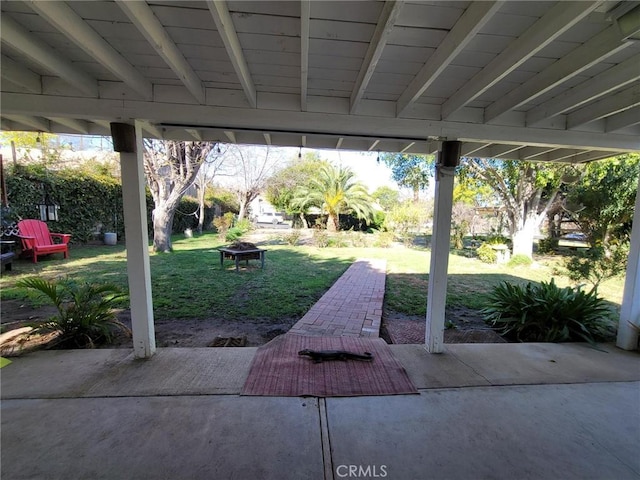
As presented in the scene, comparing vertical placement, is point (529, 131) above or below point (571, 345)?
above

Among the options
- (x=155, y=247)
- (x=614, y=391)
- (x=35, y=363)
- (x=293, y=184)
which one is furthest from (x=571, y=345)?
(x=293, y=184)

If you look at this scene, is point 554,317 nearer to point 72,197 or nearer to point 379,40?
point 379,40

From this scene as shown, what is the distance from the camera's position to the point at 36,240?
6.67 metres

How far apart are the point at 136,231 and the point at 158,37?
5.48 ft

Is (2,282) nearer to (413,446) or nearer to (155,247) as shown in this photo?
(155,247)

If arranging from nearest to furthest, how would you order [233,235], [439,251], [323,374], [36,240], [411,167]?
1. [323,374]
2. [439,251]
3. [36,240]
4. [233,235]
5. [411,167]

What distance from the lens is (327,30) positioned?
1.63 meters

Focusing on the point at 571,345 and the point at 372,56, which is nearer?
the point at 372,56

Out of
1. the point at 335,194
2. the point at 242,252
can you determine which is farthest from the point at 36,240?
the point at 335,194

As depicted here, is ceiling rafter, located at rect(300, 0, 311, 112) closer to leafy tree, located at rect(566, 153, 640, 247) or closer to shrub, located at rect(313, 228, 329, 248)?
leafy tree, located at rect(566, 153, 640, 247)

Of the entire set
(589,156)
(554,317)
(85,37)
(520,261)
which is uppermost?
(85,37)

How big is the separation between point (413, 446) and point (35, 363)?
3.41 m

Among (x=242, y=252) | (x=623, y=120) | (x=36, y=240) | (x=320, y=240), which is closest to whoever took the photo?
(x=623, y=120)

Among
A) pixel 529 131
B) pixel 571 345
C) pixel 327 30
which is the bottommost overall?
pixel 571 345
